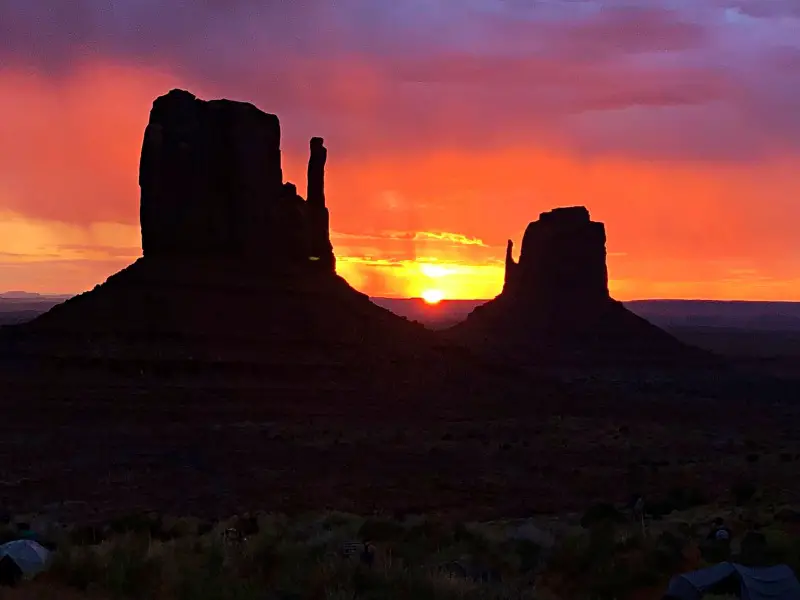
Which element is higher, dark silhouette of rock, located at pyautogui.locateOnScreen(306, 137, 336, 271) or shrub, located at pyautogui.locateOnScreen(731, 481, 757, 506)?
dark silhouette of rock, located at pyautogui.locateOnScreen(306, 137, 336, 271)

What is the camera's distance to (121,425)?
131ft

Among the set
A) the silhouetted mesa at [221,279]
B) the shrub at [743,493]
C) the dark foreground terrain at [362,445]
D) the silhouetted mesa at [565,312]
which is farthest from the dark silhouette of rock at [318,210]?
the shrub at [743,493]

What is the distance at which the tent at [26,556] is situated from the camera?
1134cm

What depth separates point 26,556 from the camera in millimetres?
11859

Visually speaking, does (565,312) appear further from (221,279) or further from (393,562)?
(393,562)

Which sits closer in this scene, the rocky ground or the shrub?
the rocky ground

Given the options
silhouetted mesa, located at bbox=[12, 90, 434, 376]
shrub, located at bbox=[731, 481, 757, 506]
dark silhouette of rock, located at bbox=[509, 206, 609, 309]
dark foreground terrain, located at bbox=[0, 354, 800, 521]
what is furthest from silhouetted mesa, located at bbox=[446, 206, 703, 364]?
shrub, located at bbox=[731, 481, 757, 506]

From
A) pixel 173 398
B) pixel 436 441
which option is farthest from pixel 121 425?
pixel 436 441

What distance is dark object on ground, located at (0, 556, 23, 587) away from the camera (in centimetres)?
1078

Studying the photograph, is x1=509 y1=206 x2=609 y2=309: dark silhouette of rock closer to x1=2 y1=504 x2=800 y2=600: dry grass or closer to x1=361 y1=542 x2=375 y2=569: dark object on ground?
x1=2 y1=504 x2=800 y2=600: dry grass

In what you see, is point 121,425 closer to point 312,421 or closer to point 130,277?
point 312,421

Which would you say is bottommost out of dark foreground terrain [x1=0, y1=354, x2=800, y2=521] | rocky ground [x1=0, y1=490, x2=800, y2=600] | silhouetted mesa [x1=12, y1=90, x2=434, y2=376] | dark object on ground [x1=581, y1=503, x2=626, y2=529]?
dark foreground terrain [x1=0, y1=354, x2=800, y2=521]

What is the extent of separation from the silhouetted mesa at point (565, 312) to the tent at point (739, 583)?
236ft

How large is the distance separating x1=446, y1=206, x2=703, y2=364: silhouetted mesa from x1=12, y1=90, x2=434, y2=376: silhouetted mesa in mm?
29605
